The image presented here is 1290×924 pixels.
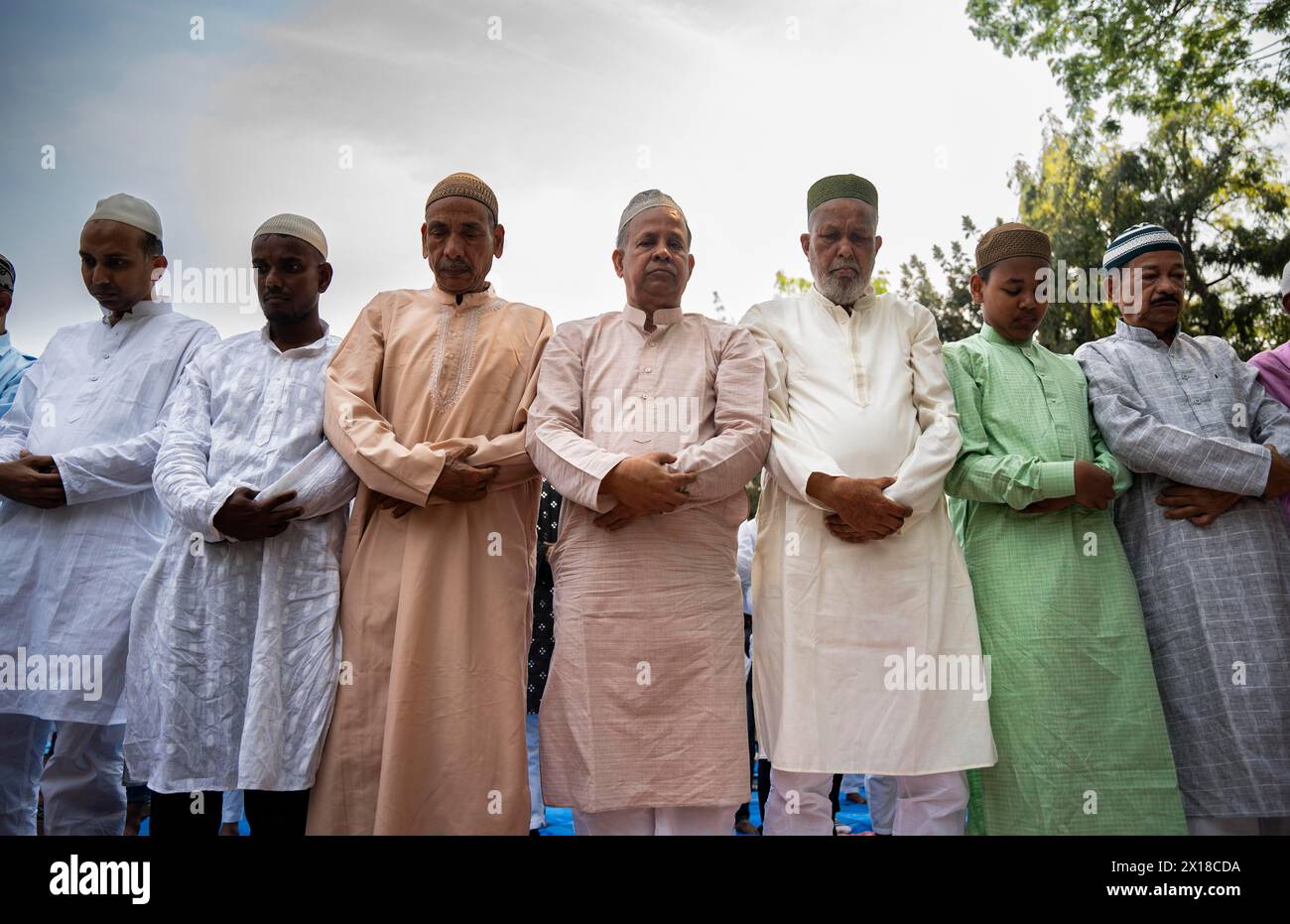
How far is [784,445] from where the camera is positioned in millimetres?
3277

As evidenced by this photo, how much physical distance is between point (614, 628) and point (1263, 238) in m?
10.4

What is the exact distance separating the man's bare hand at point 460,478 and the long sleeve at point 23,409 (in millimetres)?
1885

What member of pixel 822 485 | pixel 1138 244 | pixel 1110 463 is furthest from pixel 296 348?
pixel 1138 244

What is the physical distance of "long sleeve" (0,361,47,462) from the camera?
380cm

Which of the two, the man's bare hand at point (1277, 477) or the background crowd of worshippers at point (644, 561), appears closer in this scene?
the background crowd of worshippers at point (644, 561)

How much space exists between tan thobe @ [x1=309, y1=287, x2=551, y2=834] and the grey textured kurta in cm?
225

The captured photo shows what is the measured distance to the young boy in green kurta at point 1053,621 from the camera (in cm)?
312

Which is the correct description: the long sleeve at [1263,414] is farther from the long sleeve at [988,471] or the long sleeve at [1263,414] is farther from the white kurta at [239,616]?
the white kurta at [239,616]

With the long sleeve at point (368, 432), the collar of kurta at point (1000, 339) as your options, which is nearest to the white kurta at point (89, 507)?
the long sleeve at point (368, 432)

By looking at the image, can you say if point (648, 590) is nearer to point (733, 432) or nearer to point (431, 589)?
point (733, 432)

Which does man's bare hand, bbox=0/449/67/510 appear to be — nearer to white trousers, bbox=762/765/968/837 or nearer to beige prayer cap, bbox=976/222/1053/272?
white trousers, bbox=762/765/968/837

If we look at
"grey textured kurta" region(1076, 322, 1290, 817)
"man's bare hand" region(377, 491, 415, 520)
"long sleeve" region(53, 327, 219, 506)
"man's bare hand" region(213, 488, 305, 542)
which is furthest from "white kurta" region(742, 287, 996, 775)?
"long sleeve" region(53, 327, 219, 506)

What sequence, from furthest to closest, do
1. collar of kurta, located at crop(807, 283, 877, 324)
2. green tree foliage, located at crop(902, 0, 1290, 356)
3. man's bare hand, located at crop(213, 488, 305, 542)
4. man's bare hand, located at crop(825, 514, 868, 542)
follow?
1. green tree foliage, located at crop(902, 0, 1290, 356)
2. collar of kurta, located at crop(807, 283, 877, 324)
3. man's bare hand, located at crop(825, 514, 868, 542)
4. man's bare hand, located at crop(213, 488, 305, 542)
